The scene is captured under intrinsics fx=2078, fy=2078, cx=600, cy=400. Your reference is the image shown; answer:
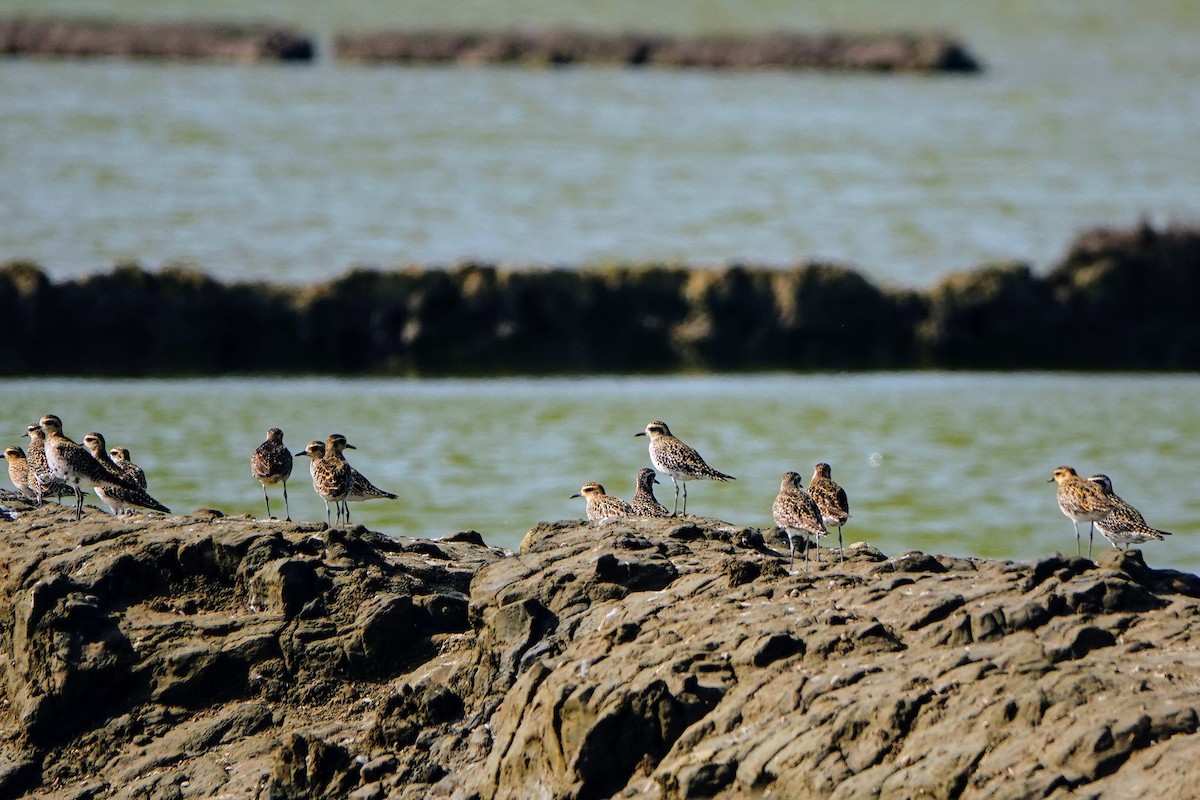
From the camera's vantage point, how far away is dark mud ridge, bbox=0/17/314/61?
84.3 m

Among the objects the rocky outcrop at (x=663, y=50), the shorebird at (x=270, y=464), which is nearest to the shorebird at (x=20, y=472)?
the shorebird at (x=270, y=464)

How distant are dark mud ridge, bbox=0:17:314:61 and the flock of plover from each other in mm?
67630

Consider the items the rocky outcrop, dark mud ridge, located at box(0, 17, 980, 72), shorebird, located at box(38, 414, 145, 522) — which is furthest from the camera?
the rocky outcrop

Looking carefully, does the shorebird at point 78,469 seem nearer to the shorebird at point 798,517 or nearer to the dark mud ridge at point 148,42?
the shorebird at point 798,517

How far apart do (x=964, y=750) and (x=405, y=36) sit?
78689 mm

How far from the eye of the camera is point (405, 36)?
8812 centimetres

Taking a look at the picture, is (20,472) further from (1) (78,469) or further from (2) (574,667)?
(2) (574,667)

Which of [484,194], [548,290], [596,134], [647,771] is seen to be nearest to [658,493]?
[548,290]

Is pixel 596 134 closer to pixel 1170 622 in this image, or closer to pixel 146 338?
pixel 146 338

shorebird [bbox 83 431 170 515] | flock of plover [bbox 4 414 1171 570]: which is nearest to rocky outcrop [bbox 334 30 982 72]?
flock of plover [bbox 4 414 1171 570]

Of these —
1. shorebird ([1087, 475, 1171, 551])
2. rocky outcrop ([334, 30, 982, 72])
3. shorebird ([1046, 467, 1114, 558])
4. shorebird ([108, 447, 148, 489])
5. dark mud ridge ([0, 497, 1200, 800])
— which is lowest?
dark mud ridge ([0, 497, 1200, 800])

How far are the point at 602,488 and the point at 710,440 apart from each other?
16.2 metres

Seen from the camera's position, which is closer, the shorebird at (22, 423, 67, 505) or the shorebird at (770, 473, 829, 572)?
the shorebird at (770, 473, 829, 572)

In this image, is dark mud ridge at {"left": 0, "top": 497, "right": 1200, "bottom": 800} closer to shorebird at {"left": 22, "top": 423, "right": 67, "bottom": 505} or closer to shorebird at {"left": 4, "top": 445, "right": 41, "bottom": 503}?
shorebird at {"left": 22, "top": 423, "right": 67, "bottom": 505}
